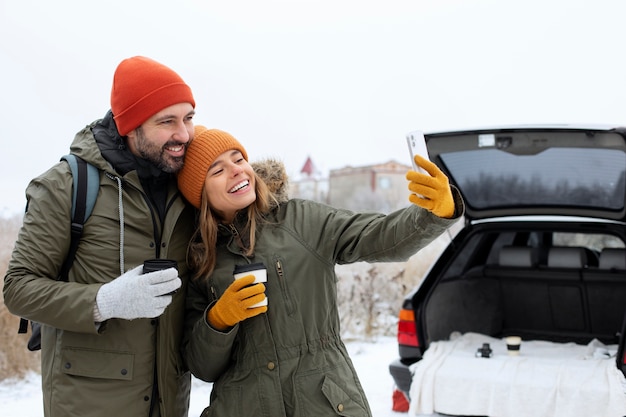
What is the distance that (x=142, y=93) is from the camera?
2.56 metres

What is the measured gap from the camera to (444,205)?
231 cm

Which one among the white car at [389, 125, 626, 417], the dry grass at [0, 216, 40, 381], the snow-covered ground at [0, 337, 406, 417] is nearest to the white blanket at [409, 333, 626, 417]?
the white car at [389, 125, 626, 417]

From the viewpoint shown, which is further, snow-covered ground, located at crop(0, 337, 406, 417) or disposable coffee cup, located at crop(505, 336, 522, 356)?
snow-covered ground, located at crop(0, 337, 406, 417)

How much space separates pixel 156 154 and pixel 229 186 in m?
0.28

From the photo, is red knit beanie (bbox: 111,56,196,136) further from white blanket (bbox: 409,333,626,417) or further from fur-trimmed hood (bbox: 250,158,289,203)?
white blanket (bbox: 409,333,626,417)

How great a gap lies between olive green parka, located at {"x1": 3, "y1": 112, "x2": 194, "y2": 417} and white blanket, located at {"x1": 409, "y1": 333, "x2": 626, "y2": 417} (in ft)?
6.28

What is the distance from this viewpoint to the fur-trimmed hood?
8.93ft

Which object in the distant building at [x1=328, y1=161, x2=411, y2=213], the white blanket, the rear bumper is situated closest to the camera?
the white blanket

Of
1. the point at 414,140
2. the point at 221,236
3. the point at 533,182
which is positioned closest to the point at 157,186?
the point at 221,236

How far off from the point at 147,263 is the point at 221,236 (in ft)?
1.42

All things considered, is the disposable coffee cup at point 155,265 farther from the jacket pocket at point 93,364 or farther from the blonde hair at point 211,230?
the jacket pocket at point 93,364

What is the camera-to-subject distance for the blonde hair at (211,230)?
2.54m

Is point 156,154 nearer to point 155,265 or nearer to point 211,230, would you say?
point 211,230

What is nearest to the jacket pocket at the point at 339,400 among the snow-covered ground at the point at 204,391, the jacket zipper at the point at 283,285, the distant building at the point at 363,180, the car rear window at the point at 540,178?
the jacket zipper at the point at 283,285
